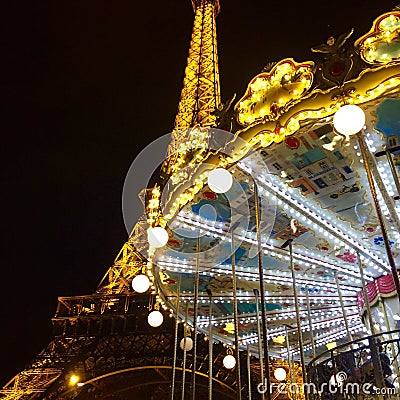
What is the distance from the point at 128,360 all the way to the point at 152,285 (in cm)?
1780

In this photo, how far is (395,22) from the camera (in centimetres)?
427

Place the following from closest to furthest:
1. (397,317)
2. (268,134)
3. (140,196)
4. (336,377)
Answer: (336,377) → (268,134) → (397,317) → (140,196)

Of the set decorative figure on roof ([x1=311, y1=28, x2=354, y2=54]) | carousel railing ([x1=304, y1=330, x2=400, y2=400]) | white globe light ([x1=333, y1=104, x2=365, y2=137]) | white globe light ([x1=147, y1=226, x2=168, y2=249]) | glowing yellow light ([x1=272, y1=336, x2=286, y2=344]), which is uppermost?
decorative figure on roof ([x1=311, y1=28, x2=354, y2=54])

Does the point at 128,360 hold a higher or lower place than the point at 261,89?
higher

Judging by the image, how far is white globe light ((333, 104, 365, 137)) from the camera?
12.6 ft

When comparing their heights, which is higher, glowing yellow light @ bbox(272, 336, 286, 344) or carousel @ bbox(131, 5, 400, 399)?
carousel @ bbox(131, 5, 400, 399)

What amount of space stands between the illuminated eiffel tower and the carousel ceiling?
12428 mm

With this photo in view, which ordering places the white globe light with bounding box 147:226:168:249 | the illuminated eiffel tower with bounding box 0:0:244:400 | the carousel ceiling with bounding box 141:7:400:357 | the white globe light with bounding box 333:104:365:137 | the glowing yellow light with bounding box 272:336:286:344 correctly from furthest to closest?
the illuminated eiffel tower with bounding box 0:0:244:400 → the glowing yellow light with bounding box 272:336:286:344 → the white globe light with bounding box 147:226:168:249 → the carousel ceiling with bounding box 141:7:400:357 → the white globe light with bounding box 333:104:365:137

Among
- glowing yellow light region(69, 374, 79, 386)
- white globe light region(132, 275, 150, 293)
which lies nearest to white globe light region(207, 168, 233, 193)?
white globe light region(132, 275, 150, 293)

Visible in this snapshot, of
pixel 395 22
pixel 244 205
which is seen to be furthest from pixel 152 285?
pixel 395 22

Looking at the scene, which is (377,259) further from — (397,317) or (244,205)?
(244,205)

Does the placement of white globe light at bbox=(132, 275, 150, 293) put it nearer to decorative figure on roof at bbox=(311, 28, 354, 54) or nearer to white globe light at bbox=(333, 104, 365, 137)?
white globe light at bbox=(333, 104, 365, 137)

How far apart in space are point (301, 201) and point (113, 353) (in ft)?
68.4

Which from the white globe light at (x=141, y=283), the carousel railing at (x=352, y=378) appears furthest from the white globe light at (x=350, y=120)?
the white globe light at (x=141, y=283)
